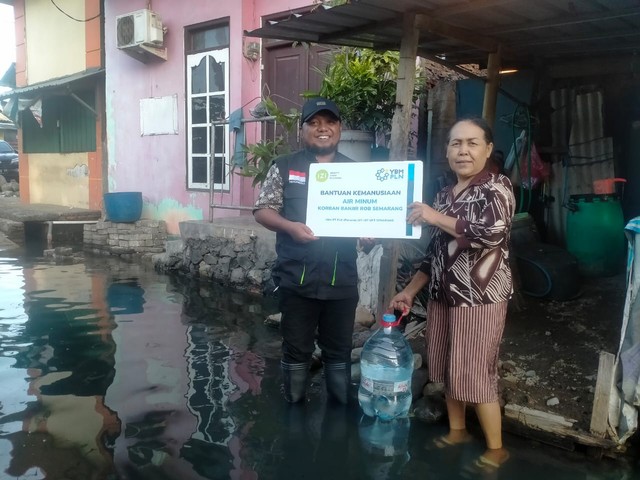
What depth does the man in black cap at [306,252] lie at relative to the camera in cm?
320

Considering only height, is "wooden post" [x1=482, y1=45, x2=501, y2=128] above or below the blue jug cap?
above

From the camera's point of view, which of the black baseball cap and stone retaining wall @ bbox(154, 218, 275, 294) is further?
stone retaining wall @ bbox(154, 218, 275, 294)

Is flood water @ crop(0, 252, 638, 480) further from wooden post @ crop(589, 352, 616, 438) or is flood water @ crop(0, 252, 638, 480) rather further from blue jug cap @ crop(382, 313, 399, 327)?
blue jug cap @ crop(382, 313, 399, 327)

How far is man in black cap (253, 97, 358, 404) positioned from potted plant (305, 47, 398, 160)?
243cm

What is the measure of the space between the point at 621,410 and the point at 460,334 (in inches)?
34.6

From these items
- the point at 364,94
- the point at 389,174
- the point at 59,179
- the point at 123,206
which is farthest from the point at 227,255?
the point at 59,179

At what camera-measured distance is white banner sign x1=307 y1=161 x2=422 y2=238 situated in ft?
9.67

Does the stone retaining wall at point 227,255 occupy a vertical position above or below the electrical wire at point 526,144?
below

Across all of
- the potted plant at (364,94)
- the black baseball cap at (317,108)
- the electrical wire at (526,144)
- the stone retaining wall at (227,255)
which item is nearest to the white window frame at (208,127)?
the stone retaining wall at (227,255)

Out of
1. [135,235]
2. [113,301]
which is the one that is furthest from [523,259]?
[135,235]

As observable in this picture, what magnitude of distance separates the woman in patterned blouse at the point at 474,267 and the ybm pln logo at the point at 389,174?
228mm

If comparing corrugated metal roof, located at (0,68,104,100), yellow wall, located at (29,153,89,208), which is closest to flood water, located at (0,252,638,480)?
corrugated metal roof, located at (0,68,104,100)

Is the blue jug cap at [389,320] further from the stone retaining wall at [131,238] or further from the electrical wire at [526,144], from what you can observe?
the stone retaining wall at [131,238]

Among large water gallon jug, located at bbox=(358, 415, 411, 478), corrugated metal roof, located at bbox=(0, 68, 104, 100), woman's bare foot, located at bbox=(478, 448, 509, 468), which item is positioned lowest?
large water gallon jug, located at bbox=(358, 415, 411, 478)
